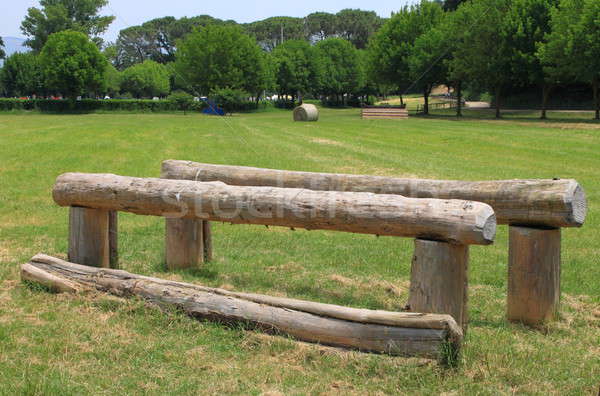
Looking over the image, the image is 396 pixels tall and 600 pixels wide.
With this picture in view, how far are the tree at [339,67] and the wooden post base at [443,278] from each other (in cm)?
8592

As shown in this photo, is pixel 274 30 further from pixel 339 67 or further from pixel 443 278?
pixel 443 278

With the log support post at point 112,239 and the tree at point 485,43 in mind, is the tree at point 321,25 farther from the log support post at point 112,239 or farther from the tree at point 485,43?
the log support post at point 112,239

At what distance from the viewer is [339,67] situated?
92188 mm

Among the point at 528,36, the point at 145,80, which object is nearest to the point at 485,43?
the point at 528,36

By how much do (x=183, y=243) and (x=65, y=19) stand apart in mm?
82185

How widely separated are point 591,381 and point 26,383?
12.9 ft

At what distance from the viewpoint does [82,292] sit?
6.34 meters

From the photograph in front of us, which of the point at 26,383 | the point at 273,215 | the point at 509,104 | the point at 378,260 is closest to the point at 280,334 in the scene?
the point at 273,215

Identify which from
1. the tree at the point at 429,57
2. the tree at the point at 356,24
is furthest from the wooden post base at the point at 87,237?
the tree at the point at 356,24

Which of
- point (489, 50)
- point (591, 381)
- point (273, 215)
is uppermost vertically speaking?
point (489, 50)

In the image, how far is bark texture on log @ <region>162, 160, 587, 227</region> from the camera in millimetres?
5727

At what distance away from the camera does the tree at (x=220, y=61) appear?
63.3m

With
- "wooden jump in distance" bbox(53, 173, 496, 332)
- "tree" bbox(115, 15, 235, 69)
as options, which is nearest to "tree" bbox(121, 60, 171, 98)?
"tree" bbox(115, 15, 235, 69)

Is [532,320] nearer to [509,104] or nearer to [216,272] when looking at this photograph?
[216,272]
